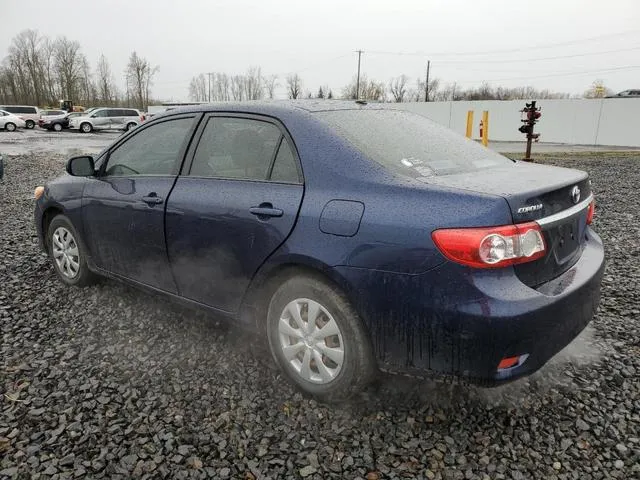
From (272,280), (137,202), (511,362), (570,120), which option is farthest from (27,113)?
(511,362)

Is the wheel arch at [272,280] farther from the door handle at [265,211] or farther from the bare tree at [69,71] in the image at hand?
the bare tree at [69,71]

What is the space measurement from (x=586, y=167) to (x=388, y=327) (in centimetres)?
1442

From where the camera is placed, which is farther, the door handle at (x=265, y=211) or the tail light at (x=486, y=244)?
the door handle at (x=265, y=211)

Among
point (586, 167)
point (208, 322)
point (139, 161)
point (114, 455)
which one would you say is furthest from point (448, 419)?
point (586, 167)

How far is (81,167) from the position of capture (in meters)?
3.86

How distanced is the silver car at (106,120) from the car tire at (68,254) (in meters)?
34.9

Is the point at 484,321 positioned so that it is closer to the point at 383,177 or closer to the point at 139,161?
the point at 383,177

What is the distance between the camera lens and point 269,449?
Answer: 2.36m

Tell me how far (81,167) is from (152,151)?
2.28 feet

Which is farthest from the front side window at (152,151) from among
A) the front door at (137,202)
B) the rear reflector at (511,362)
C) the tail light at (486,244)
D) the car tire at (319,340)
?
the rear reflector at (511,362)

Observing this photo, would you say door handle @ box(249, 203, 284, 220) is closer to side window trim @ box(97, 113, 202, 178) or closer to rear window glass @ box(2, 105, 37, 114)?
side window trim @ box(97, 113, 202, 178)

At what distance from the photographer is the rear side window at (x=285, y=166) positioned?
8.87 ft

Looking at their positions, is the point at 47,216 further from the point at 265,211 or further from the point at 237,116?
the point at 265,211

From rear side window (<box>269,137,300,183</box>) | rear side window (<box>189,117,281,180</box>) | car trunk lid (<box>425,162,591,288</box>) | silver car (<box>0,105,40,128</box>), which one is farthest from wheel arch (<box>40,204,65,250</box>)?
silver car (<box>0,105,40,128</box>)
